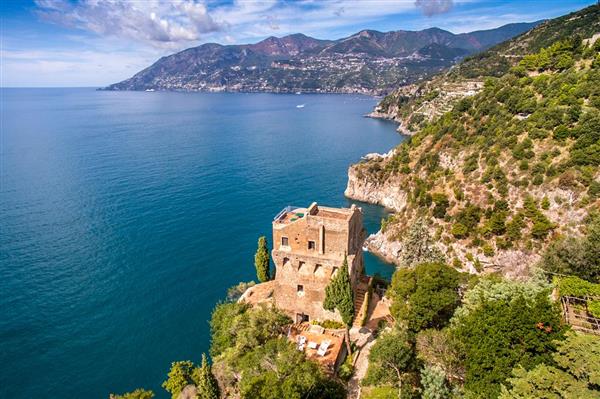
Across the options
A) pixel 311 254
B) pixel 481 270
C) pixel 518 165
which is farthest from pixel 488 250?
pixel 311 254

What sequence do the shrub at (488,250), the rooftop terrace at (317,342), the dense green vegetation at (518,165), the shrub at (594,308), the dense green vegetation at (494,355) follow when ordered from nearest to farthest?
the dense green vegetation at (494,355) → the shrub at (594,308) → the rooftop terrace at (317,342) → the dense green vegetation at (518,165) → the shrub at (488,250)

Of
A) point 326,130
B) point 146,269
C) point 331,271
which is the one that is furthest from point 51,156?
point 331,271

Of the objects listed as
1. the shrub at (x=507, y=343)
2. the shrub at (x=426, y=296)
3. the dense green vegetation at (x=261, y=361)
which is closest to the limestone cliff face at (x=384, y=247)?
the shrub at (x=426, y=296)

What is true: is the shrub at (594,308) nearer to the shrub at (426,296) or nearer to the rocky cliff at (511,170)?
the shrub at (426,296)

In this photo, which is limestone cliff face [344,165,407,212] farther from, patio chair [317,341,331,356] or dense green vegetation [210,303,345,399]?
patio chair [317,341,331,356]

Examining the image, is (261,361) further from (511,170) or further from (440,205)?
(511,170)

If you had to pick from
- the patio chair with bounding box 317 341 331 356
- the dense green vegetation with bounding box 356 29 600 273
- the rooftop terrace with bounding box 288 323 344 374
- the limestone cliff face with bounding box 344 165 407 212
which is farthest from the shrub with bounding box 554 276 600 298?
the limestone cliff face with bounding box 344 165 407 212
